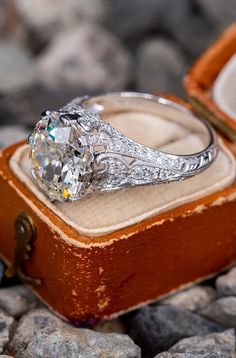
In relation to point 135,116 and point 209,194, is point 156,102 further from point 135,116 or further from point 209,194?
point 209,194

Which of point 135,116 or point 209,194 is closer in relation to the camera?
point 209,194

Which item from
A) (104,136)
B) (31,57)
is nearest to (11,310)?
(104,136)

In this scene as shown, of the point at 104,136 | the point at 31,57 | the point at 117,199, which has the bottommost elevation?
the point at 31,57

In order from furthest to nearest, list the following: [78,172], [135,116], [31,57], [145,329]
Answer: [31,57], [135,116], [145,329], [78,172]

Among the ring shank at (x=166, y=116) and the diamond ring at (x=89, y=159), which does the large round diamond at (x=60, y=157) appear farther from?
the ring shank at (x=166, y=116)

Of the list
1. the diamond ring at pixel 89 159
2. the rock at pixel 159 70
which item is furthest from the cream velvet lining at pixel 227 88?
the rock at pixel 159 70

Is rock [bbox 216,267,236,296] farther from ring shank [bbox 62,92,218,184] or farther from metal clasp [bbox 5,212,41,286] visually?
metal clasp [bbox 5,212,41,286]
